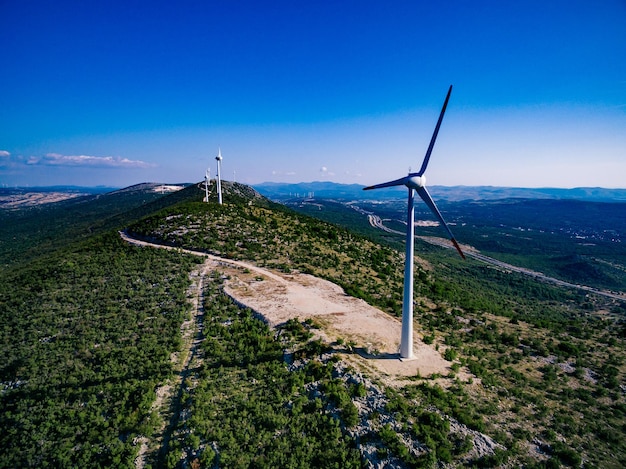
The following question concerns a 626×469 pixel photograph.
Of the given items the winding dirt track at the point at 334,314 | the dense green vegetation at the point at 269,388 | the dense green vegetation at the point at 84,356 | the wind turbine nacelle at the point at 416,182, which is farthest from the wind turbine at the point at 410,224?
the dense green vegetation at the point at 84,356

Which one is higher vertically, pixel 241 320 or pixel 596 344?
pixel 241 320

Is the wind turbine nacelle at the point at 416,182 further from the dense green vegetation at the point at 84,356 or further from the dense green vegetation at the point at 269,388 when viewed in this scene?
the dense green vegetation at the point at 84,356

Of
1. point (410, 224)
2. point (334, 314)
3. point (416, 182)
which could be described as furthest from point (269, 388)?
point (416, 182)

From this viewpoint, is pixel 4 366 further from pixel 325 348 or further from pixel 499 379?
pixel 499 379

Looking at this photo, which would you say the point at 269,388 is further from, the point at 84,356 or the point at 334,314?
the point at 84,356

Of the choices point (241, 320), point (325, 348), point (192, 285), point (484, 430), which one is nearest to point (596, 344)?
point (484, 430)

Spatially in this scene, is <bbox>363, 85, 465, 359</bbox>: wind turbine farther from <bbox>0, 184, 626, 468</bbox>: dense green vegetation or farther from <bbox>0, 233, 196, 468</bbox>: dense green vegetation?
<bbox>0, 233, 196, 468</bbox>: dense green vegetation
